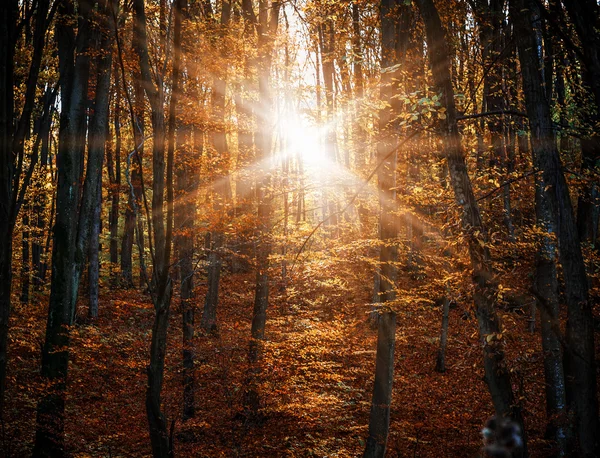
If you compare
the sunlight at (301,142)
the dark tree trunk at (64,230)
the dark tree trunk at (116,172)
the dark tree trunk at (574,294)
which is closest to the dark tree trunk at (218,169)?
the sunlight at (301,142)

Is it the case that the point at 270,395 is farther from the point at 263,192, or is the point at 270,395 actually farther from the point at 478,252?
the point at 478,252

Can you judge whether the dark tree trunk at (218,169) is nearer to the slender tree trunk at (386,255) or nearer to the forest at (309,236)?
the forest at (309,236)

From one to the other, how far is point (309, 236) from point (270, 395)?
17.0 ft

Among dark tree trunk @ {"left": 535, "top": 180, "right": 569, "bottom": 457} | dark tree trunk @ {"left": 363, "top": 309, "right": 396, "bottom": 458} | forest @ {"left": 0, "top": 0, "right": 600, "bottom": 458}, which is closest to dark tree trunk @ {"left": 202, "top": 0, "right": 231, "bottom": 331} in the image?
forest @ {"left": 0, "top": 0, "right": 600, "bottom": 458}

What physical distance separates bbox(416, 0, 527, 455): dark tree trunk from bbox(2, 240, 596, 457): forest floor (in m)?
2.75

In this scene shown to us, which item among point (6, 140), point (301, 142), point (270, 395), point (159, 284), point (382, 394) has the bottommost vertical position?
point (270, 395)

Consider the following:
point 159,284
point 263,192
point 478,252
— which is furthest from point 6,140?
point 263,192

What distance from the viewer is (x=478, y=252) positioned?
517 cm

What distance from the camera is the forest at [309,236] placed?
17.0 feet

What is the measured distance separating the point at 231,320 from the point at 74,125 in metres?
9.52

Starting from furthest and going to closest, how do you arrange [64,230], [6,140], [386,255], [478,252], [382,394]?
1. [386,255]
2. [382,394]
3. [64,230]
4. [478,252]
5. [6,140]

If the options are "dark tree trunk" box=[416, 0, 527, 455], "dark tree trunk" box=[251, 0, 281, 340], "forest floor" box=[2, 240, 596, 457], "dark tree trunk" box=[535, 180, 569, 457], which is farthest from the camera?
"dark tree trunk" box=[251, 0, 281, 340]

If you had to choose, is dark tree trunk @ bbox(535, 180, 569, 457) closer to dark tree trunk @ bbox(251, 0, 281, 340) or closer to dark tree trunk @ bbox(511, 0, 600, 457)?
dark tree trunk @ bbox(511, 0, 600, 457)

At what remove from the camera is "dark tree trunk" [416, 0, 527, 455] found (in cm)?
513
